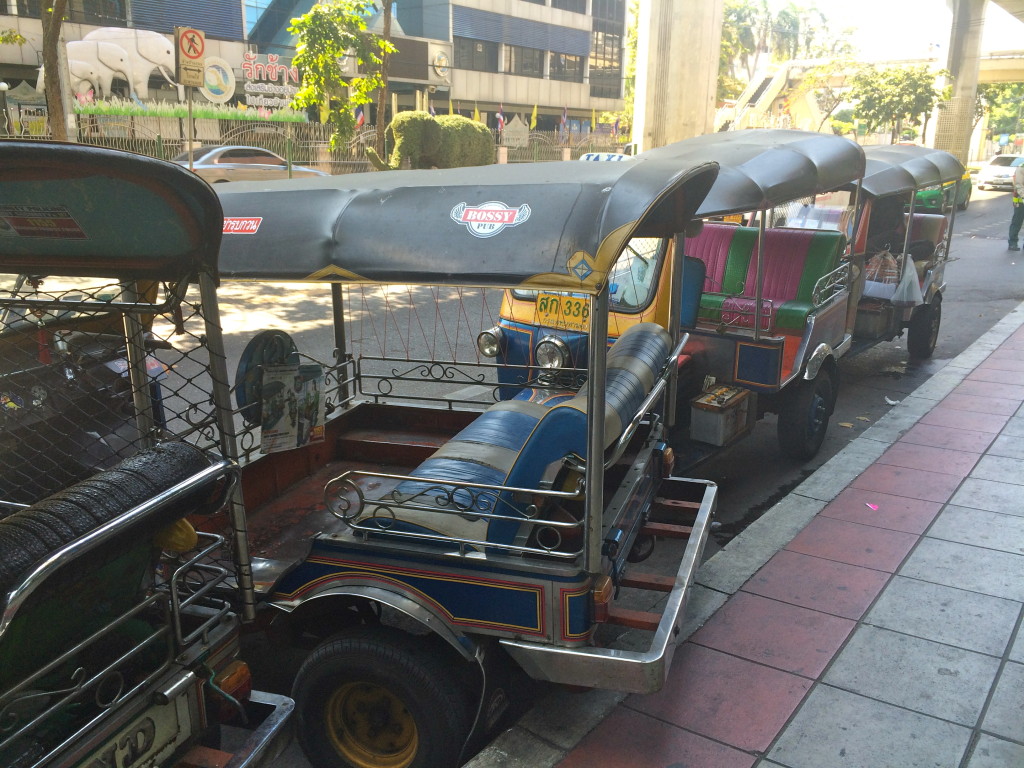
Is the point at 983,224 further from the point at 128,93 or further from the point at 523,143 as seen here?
the point at 128,93

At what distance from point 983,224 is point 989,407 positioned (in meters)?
19.7

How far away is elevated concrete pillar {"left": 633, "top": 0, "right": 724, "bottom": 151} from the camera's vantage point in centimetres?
1952

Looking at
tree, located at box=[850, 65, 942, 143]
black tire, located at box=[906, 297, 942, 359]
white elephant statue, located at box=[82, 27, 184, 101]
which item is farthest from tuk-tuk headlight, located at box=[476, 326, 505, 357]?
tree, located at box=[850, 65, 942, 143]

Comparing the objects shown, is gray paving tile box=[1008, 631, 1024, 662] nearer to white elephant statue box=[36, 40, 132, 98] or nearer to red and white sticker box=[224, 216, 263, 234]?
red and white sticker box=[224, 216, 263, 234]

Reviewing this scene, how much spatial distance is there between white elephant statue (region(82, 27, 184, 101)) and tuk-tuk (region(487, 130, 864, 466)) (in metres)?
25.0

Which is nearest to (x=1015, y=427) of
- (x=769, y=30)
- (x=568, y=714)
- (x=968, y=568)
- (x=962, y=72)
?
(x=968, y=568)

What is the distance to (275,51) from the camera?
107 ft

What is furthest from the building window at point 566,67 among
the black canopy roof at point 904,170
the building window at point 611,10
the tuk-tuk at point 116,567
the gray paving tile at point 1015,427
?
the tuk-tuk at point 116,567

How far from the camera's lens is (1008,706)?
3422mm

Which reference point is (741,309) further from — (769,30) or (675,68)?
(769,30)

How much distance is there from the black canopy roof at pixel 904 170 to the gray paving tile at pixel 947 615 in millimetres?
5139

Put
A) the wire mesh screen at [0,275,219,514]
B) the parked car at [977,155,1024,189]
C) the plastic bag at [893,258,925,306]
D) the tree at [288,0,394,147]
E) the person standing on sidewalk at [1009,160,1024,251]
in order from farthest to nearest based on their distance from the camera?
the parked car at [977,155,1024,189] → the person standing on sidewalk at [1009,160,1024,251] → the tree at [288,0,394,147] → the plastic bag at [893,258,925,306] → the wire mesh screen at [0,275,219,514]

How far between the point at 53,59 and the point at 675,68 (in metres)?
14.4

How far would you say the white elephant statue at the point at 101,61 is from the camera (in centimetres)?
2548
